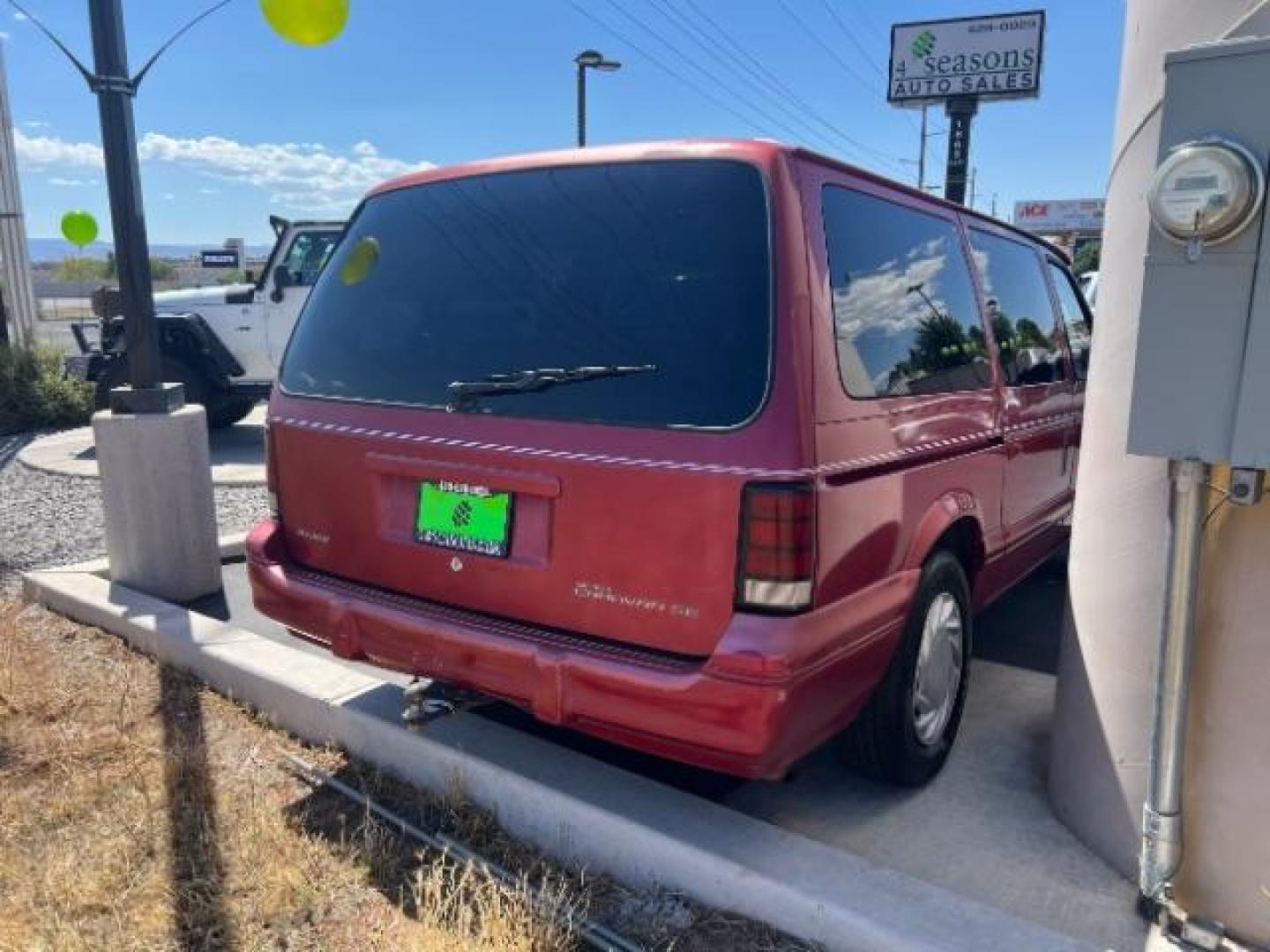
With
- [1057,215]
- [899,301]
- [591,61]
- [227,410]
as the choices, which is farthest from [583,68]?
[1057,215]

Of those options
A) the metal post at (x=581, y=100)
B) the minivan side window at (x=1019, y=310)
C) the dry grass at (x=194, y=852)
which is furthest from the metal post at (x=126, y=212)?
the metal post at (x=581, y=100)

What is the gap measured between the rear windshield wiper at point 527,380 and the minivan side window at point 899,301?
0.60 m

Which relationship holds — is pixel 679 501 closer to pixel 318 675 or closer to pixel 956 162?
pixel 318 675

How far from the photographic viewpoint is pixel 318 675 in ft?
11.8

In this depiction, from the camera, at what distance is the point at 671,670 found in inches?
92.6

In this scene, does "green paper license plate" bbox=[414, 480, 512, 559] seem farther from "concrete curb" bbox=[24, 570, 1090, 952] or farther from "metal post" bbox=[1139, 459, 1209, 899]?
"metal post" bbox=[1139, 459, 1209, 899]

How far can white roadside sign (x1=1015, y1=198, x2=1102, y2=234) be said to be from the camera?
206 ft

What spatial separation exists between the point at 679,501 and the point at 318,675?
194cm

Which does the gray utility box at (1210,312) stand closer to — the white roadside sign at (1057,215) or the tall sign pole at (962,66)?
the tall sign pole at (962,66)

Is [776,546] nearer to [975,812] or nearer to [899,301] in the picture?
[899,301]

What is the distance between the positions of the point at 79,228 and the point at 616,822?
20294 mm

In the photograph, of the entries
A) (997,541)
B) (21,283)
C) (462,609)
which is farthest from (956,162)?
(462,609)

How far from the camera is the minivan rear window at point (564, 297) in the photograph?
2.39m

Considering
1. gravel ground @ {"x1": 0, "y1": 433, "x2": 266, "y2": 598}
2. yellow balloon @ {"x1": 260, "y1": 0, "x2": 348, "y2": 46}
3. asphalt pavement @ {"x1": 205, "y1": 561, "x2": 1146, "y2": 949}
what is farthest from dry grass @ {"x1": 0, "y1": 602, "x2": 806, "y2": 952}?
yellow balloon @ {"x1": 260, "y1": 0, "x2": 348, "y2": 46}
